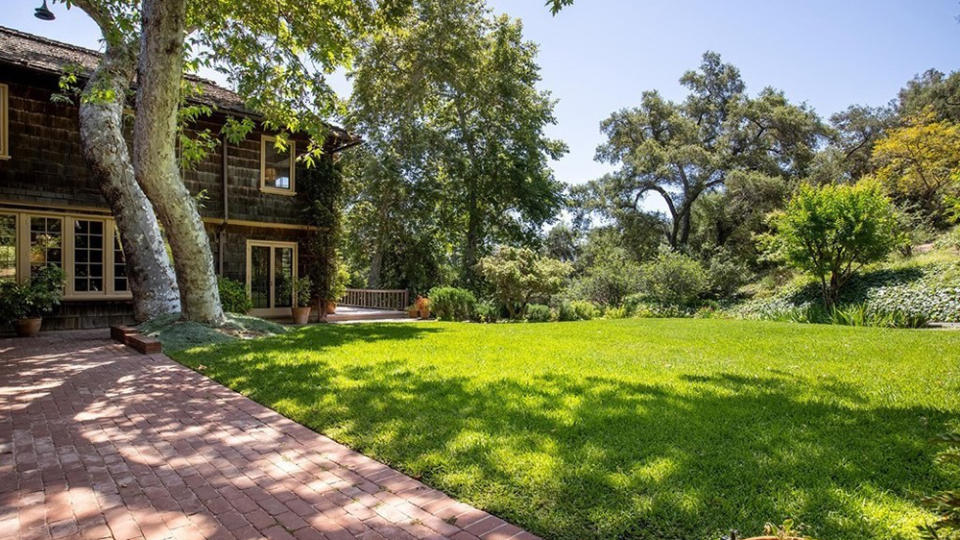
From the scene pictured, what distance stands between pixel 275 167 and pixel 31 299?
6.40 meters

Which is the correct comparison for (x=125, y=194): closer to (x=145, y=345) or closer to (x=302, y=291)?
(x=145, y=345)

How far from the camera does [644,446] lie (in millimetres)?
3645

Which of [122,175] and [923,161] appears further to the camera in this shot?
[923,161]

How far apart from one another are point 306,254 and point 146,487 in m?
12.4

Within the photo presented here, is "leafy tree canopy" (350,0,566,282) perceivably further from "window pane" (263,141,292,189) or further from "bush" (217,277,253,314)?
"bush" (217,277,253,314)

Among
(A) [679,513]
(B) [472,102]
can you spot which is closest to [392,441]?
(A) [679,513]

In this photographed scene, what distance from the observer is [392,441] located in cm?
392

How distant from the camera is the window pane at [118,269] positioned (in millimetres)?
12406

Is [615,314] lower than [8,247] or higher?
lower

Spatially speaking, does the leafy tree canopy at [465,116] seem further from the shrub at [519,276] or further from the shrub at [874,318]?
the shrub at [874,318]

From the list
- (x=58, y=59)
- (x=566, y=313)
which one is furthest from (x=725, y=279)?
(x=58, y=59)

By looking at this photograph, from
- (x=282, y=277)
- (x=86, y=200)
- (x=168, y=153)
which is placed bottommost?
(x=282, y=277)

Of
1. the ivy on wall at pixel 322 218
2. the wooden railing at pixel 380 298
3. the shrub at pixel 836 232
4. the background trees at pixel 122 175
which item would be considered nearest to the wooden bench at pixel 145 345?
the background trees at pixel 122 175

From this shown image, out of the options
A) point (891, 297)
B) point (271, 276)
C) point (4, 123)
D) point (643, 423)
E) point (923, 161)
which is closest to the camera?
point (643, 423)
